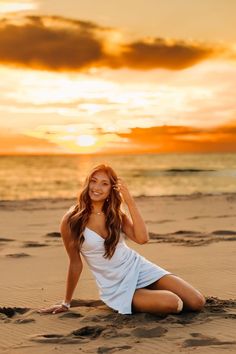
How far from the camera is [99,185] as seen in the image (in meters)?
6.15

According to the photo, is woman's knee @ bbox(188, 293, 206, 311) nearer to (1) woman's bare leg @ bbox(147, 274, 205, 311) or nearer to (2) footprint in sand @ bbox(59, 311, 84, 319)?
(1) woman's bare leg @ bbox(147, 274, 205, 311)

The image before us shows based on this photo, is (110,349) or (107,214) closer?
(110,349)

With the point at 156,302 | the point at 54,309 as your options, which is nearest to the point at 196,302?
the point at 156,302

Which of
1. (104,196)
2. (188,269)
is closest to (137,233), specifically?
(104,196)

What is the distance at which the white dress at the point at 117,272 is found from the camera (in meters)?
6.13

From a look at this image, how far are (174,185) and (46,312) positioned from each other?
1376 inches

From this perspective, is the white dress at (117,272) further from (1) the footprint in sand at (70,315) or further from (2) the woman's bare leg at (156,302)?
(1) the footprint in sand at (70,315)

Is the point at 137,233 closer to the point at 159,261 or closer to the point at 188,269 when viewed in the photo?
the point at 188,269

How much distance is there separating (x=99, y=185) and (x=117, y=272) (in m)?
0.91

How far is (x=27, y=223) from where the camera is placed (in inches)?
587

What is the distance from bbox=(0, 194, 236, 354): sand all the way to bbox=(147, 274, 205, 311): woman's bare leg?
10cm

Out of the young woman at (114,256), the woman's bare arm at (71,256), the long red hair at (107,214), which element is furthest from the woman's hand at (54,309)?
the long red hair at (107,214)

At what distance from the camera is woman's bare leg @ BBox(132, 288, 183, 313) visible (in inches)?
236

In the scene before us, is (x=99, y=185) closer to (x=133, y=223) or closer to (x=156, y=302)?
(x=133, y=223)
